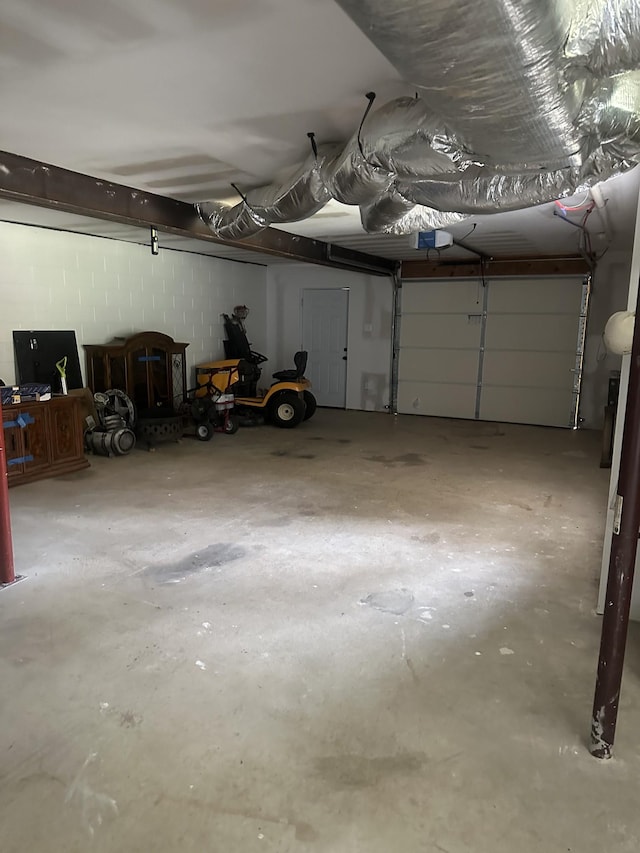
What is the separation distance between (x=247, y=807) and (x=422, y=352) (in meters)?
7.90

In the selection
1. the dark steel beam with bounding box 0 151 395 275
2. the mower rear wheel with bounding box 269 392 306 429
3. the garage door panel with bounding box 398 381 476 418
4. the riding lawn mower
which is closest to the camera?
the dark steel beam with bounding box 0 151 395 275

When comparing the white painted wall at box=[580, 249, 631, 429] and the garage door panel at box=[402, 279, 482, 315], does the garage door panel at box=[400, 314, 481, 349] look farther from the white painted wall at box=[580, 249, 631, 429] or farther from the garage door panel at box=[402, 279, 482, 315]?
the white painted wall at box=[580, 249, 631, 429]

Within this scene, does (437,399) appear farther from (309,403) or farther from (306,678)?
(306,678)

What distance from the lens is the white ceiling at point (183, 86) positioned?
2.05 m

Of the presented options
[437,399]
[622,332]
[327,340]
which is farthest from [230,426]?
[622,332]

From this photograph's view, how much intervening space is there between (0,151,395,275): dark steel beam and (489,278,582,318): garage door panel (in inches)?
157

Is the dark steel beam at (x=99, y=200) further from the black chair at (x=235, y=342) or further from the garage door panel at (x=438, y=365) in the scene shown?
the garage door panel at (x=438, y=365)

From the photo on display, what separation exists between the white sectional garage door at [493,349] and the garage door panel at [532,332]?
0.04 ft

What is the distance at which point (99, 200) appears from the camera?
417cm

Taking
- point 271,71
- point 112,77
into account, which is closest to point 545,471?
point 271,71

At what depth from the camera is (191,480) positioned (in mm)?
5227

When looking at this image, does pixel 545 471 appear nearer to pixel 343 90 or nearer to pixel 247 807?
pixel 343 90

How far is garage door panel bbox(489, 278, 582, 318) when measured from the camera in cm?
795

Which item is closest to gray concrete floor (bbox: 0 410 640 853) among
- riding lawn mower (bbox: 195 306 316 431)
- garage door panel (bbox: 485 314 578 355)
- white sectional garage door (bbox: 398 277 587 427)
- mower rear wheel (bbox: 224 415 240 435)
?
mower rear wheel (bbox: 224 415 240 435)
